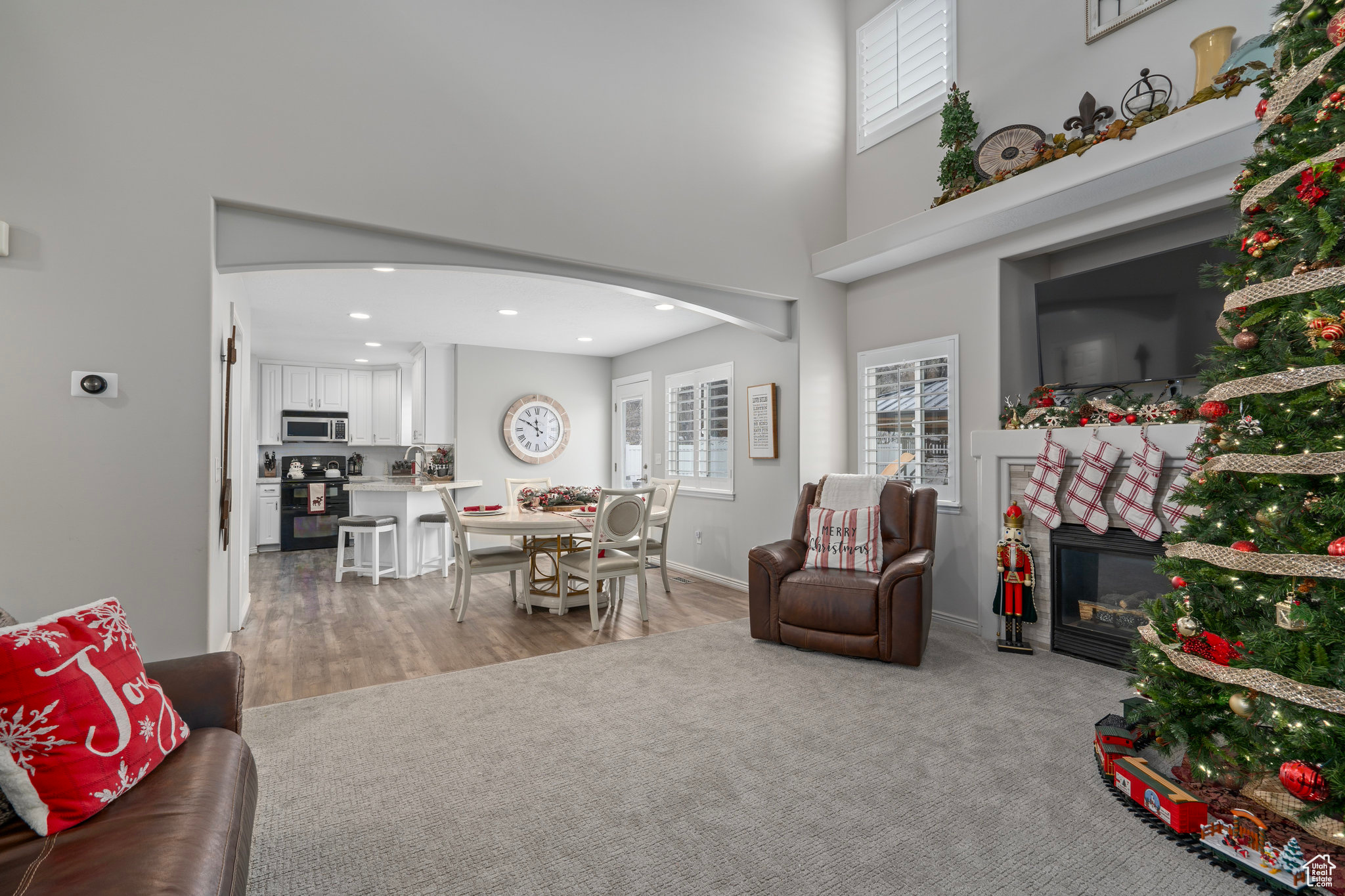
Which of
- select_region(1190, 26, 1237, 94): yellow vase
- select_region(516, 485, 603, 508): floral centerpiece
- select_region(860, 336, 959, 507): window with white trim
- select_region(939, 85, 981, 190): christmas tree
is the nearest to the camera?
select_region(1190, 26, 1237, 94): yellow vase

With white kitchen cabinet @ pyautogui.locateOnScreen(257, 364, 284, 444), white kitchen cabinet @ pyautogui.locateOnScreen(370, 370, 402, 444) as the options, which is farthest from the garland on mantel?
white kitchen cabinet @ pyautogui.locateOnScreen(257, 364, 284, 444)

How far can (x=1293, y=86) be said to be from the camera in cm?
177

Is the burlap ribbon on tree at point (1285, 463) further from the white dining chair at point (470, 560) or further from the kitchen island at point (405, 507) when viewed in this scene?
the kitchen island at point (405, 507)

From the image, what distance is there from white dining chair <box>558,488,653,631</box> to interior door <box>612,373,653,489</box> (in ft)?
8.51

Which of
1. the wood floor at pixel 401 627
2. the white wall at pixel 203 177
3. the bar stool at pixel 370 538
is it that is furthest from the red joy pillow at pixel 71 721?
the bar stool at pixel 370 538

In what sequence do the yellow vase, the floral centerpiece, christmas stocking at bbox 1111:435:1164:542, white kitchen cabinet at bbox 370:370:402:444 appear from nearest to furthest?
the yellow vase, christmas stocking at bbox 1111:435:1164:542, the floral centerpiece, white kitchen cabinet at bbox 370:370:402:444

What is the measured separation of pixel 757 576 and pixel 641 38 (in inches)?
139

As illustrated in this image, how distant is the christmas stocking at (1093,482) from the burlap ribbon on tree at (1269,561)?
1.50m

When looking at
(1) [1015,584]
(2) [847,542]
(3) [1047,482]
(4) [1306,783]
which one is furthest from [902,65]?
(4) [1306,783]

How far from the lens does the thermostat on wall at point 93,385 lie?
2514 millimetres

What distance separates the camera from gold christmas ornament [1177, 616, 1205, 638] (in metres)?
1.87

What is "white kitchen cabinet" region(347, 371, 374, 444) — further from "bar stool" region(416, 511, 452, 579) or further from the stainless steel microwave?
"bar stool" region(416, 511, 452, 579)

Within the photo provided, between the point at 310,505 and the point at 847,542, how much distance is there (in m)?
6.87

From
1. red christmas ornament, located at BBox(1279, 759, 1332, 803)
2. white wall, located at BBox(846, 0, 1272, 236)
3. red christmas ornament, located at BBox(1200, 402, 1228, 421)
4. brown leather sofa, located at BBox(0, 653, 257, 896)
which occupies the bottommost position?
red christmas ornament, located at BBox(1279, 759, 1332, 803)
